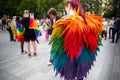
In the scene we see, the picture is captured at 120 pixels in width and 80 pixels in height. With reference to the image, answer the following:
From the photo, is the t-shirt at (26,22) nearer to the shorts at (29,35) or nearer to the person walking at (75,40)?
the shorts at (29,35)

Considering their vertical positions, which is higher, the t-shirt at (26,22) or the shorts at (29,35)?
the t-shirt at (26,22)

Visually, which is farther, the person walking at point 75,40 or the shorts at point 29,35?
the shorts at point 29,35

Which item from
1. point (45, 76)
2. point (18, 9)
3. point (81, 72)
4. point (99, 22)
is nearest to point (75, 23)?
point (99, 22)

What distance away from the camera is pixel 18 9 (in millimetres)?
47719

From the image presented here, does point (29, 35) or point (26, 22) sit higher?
point (26, 22)

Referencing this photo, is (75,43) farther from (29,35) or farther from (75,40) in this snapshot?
(29,35)

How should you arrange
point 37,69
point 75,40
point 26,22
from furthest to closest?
point 26,22 < point 37,69 < point 75,40

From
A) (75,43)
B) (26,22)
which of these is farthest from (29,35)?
(75,43)

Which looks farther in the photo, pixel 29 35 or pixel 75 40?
pixel 29 35

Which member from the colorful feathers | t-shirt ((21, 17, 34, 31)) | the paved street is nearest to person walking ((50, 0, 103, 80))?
the colorful feathers

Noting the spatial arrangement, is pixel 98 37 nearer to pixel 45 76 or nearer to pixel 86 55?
pixel 86 55

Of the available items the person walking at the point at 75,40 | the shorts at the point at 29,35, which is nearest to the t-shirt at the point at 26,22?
the shorts at the point at 29,35

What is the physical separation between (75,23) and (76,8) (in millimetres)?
334

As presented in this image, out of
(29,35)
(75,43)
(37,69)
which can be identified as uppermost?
(75,43)
